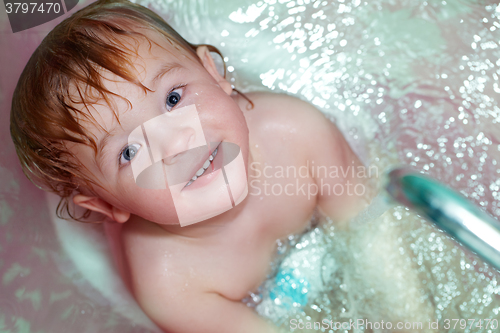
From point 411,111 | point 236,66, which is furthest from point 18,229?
point 411,111

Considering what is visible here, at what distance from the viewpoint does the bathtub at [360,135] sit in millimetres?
986

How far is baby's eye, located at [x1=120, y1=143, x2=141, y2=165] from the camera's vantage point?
0.76 meters

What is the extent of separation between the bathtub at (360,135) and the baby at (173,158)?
93 millimetres

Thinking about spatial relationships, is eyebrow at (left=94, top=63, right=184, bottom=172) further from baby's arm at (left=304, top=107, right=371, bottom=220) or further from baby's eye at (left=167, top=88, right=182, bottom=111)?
baby's arm at (left=304, top=107, right=371, bottom=220)

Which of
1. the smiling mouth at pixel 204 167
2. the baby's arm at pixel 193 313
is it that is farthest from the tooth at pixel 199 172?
the baby's arm at pixel 193 313

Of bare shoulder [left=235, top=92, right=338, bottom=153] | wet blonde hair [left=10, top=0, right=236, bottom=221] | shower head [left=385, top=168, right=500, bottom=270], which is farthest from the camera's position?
bare shoulder [left=235, top=92, right=338, bottom=153]

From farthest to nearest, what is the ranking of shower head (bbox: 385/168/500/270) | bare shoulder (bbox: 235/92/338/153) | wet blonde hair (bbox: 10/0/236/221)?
bare shoulder (bbox: 235/92/338/153) < wet blonde hair (bbox: 10/0/236/221) < shower head (bbox: 385/168/500/270)

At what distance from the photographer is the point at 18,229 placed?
0.99 metres

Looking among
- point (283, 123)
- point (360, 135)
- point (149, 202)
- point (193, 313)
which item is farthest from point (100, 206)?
point (360, 135)

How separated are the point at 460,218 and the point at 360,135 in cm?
68

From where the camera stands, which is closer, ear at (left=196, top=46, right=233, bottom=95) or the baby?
the baby

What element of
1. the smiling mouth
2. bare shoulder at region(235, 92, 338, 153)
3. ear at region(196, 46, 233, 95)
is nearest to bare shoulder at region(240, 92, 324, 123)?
bare shoulder at region(235, 92, 338, 153)

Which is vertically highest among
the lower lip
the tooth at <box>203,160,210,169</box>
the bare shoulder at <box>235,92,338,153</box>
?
the tooth at <box>203,160,210,169</box>

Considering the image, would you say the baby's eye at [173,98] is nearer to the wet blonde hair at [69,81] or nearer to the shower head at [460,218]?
the wet blonde hair at [69,81]
